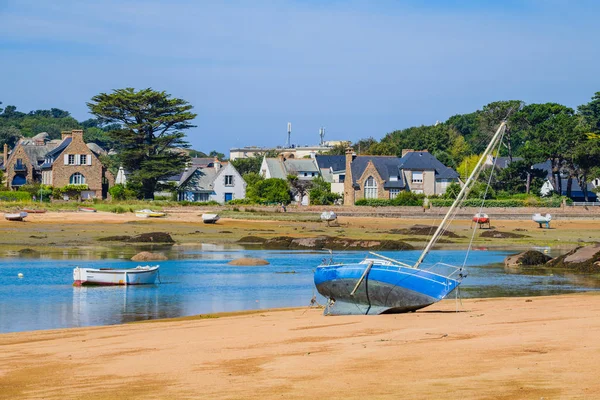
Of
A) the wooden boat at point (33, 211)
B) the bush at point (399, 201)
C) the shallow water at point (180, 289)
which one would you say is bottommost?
the shallow water at point (180, 289)

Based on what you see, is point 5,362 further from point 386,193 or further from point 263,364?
point 386,193

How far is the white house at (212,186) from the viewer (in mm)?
108188

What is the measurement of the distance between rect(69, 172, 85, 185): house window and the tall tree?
505cm

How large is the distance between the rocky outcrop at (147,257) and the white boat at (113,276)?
794cm

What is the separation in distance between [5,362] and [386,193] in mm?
94723

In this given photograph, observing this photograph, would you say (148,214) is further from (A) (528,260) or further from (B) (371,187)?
(A) (528,260)

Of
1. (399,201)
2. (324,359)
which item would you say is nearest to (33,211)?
(399,201)

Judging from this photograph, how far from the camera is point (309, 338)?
17.1 m

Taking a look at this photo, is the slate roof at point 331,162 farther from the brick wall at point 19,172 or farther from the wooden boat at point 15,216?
the wooden boat at point 15,216

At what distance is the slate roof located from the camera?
5236 inches

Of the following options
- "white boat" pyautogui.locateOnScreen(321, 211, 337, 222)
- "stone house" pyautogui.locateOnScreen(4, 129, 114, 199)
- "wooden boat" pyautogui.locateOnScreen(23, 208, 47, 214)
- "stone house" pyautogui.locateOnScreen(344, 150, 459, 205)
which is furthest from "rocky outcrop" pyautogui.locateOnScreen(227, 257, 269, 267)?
"stone house" pyautogui.locateOnScreen(344, 150, 459, 205)

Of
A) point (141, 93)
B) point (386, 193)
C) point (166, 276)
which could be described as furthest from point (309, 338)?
point (386, 193)

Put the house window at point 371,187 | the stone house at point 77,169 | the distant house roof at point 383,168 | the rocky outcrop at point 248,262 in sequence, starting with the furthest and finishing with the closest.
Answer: the distant house roof at point 383,168 < the house window at point 371,187 < the stone house at point 77,169 < the rocky outcrop at point 248,262

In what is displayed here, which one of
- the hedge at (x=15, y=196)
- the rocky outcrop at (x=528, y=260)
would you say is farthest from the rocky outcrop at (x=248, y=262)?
the hedge at (x=15, y=196)
